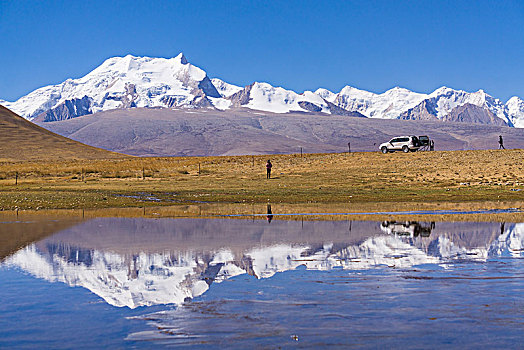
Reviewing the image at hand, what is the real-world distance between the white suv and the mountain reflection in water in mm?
55201

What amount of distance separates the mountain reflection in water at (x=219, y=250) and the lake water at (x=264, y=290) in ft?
0.14

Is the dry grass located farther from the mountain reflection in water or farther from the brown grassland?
the mountain reflection in water

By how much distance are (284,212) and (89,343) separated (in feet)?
62.1

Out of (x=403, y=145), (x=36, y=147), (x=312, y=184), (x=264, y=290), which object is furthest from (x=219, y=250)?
(x=36, y=147)

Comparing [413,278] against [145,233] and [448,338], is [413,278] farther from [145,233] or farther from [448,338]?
[145,233]

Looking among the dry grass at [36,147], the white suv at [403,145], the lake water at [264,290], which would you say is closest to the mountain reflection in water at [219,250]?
the lake water at [264,290]

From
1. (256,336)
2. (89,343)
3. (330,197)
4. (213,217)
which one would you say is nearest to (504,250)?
(256,336)

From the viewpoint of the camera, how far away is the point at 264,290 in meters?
10.6

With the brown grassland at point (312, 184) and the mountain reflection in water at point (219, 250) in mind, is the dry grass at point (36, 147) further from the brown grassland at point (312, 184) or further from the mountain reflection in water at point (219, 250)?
the mountain reflection in water at point (219, 250)

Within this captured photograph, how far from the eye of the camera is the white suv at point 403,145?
75.1m

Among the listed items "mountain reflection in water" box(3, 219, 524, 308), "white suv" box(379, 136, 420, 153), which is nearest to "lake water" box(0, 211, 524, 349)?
"mountain reflection in water" box(3, 219, 524, 308)

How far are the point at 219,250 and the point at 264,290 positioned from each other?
4749 mm

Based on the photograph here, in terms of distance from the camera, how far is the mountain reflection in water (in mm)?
11609

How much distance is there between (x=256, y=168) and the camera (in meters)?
66.3
